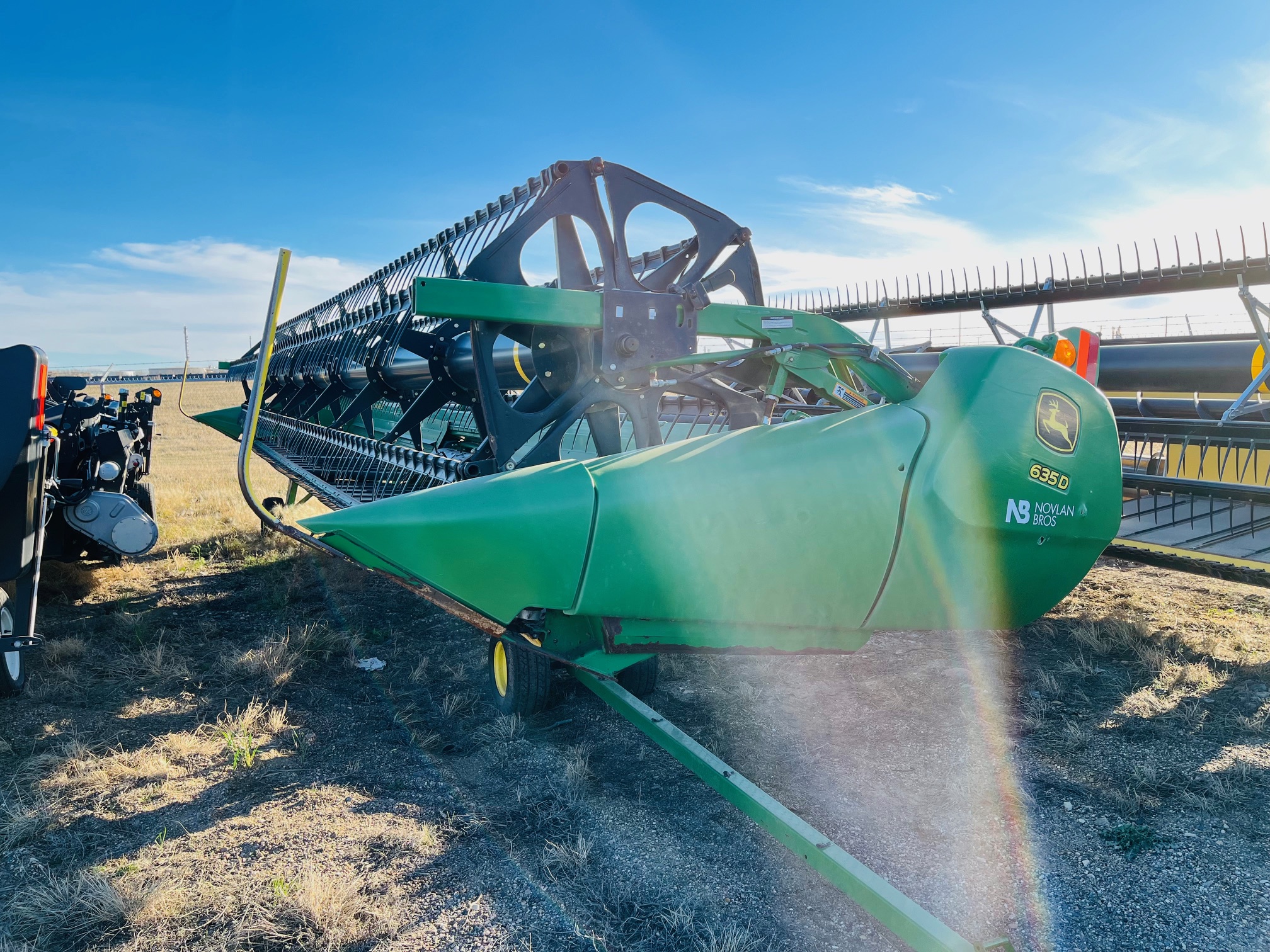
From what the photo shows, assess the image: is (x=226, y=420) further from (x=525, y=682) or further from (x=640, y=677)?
(x=640, y=677)

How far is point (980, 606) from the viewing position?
2797 mm

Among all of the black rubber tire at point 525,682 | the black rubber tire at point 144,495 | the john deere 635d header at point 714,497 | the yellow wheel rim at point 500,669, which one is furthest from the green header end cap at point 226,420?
the black rubber tire at point 525,682

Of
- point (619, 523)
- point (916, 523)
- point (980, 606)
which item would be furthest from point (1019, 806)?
point (619, 523)

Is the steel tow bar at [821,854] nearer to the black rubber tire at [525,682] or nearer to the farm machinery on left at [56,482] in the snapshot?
the black rubber tire at [525,682]

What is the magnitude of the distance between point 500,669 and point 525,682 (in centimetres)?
28

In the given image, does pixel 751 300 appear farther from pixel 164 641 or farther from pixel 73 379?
pixel 73 379

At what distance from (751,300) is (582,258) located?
114 centimetres

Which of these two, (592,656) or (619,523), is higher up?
(619,523)

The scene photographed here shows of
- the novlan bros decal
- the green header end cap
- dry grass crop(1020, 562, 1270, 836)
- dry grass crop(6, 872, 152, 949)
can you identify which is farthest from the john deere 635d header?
the green header end cap

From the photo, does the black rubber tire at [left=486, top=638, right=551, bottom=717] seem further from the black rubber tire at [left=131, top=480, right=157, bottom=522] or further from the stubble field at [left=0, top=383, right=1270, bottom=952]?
the black rubber tire at [left=131, top=480, right=157, bottom=522]

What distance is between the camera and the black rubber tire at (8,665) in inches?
135

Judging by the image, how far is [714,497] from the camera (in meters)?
2.34

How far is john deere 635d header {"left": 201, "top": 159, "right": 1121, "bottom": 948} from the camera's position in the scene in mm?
2158

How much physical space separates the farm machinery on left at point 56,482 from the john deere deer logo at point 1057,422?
13.2 feet
